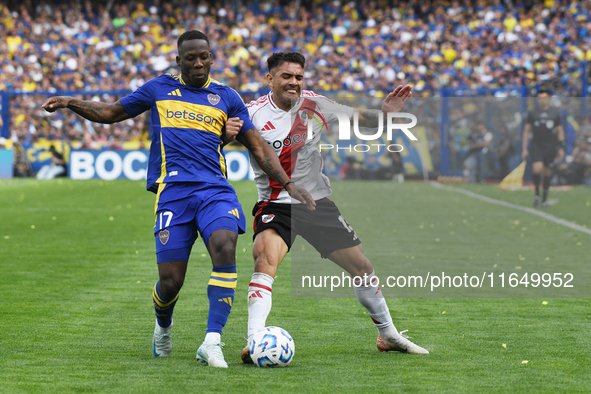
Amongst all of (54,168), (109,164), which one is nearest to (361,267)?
(109,164)

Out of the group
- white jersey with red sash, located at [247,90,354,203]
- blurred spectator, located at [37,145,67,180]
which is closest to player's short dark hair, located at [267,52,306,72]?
white jersey with red sash, located at [247,90,354,203]

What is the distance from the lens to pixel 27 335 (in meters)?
5.16

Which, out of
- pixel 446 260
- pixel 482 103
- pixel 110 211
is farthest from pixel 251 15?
pixel 446 260

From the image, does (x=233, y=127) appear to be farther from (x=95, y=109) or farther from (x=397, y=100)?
(x=397, y=100)

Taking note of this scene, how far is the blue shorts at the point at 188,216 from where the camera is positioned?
14.9 feet

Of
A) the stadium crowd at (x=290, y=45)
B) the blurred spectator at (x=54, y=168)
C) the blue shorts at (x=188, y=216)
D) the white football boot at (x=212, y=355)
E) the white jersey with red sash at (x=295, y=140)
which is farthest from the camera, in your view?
the stadium crowd at (x=290, y=45)

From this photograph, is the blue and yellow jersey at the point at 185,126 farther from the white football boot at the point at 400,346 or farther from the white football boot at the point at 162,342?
the white football boot at the point at 400,346

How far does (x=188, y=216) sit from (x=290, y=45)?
26791 millimetres

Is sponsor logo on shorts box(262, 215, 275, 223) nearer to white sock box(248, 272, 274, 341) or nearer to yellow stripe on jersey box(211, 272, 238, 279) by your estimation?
white sock box(248, 272, 274, 341)

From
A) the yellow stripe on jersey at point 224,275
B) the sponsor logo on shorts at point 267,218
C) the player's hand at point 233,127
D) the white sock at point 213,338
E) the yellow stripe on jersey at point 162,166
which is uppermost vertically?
the player's hand at point 233,127

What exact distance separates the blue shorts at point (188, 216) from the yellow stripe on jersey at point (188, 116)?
1.17 ft

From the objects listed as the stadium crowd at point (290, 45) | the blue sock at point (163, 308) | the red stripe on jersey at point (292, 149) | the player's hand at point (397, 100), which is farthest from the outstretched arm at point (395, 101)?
the stadium crowd at point (290, 45)

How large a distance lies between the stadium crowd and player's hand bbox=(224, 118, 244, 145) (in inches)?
807

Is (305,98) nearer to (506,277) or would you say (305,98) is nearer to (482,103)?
(506,277)
